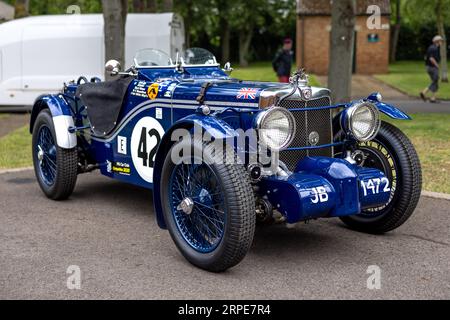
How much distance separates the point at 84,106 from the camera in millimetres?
6953

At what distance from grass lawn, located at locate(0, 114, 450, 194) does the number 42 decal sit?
8.13 feet

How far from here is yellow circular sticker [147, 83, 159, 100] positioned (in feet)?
19.4

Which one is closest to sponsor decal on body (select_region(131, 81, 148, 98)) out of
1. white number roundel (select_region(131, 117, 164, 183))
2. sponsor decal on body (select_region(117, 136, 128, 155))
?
white number roundel (select_region(131, 117, 164, 183))

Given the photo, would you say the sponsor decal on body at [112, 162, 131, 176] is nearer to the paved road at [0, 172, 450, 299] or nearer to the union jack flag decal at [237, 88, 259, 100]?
the paved road at [0, 172, 450, 299]

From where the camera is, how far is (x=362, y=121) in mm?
5297

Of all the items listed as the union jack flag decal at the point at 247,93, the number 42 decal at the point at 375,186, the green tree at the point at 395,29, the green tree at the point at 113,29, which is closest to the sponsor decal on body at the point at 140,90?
the union jack flag decal at the point at 247,93

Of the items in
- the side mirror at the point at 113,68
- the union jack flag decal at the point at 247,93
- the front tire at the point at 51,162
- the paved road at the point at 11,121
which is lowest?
the paved road at the point at 11,121

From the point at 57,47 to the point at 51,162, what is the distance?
10.8 meters

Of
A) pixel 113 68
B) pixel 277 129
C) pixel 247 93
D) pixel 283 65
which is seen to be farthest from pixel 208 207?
pixel 283 65

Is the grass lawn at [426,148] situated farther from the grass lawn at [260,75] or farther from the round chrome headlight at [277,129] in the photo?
the grass lawn at [260,75]

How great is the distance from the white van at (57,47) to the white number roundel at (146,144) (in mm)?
11142

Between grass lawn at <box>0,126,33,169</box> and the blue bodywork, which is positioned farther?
grass lawn at <box>0,126,33,169</box>

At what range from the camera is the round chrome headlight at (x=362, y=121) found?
5.23m
